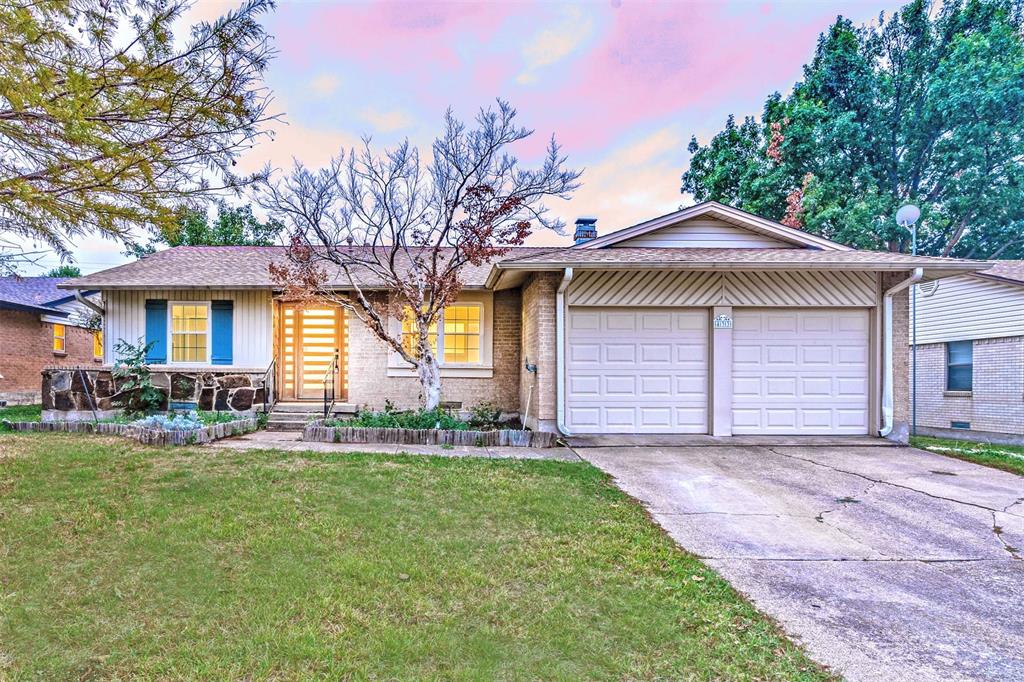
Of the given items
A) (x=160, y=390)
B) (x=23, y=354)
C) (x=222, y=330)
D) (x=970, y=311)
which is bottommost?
(x=160, y=390)

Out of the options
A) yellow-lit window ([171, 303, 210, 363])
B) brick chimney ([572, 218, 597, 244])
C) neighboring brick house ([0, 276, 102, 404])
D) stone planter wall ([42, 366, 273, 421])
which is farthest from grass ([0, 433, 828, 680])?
neighboring brick house ([0, 276, 102, 404])

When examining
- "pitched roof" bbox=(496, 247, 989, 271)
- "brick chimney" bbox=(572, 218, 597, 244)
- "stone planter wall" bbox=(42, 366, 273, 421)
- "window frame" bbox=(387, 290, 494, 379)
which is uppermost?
"brick chimney" bbox=(572, 218, 597, 244)

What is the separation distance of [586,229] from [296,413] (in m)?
7.18

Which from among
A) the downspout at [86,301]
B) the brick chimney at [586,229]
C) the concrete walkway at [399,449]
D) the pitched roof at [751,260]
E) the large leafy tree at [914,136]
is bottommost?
the concrete walkway at [399,449]

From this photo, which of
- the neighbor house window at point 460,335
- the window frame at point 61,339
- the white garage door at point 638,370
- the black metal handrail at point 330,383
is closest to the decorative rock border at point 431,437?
the white garage door at point 638,370

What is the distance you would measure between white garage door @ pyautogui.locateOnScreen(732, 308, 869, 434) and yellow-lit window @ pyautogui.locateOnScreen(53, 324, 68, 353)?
21.1 metres

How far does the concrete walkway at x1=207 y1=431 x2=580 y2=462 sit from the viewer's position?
21.7ft

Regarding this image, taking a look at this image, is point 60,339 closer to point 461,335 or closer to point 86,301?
point 86,301

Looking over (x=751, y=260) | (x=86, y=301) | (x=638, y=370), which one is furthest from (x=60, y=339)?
(x=751, y=260)

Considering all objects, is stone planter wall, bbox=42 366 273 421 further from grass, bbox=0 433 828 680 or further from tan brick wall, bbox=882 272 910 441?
tan brick wall, bbox=882 272 910 441

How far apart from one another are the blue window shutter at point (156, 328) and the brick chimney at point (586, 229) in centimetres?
902

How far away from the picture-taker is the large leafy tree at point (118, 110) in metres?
3.50

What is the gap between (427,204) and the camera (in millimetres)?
8688

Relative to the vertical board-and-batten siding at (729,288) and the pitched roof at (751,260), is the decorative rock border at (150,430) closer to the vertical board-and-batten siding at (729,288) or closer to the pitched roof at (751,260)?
the pitched roof at (751,260)
